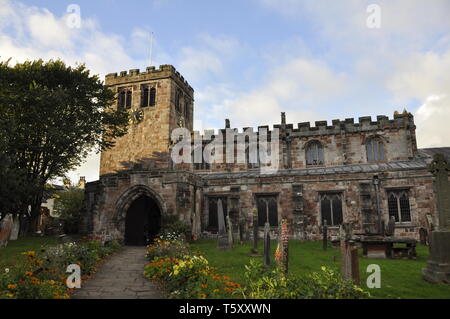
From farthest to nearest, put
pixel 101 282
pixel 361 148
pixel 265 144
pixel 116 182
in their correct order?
pixel 265 144 → pixel 361 148 → pixel 116 182 → pixel 101 282

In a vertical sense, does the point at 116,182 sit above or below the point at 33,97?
below

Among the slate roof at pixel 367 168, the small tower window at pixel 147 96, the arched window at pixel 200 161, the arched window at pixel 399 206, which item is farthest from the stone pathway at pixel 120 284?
the small tower window at pixel 147 96

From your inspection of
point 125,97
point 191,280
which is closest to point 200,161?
point 125,97

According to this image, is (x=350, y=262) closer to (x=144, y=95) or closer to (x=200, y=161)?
(x=200, y=161)

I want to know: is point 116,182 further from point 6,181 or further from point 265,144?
point 265,144

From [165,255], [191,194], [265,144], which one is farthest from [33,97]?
[265,144]

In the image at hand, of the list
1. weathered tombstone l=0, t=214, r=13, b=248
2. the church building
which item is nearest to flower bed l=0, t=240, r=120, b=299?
weathered tombstone l=0, t=214, r=13, b=248

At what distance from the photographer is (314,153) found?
89.8ft

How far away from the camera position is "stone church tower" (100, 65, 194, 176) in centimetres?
2906

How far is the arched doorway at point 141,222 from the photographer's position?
69.9 feet

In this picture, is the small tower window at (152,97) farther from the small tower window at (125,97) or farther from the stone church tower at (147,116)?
the small tower window at (125,97)

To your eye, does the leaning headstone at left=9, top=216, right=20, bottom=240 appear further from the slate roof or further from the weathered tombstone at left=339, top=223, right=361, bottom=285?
the weathered tombstone at left=339, top=223, right=361, bottom=285
